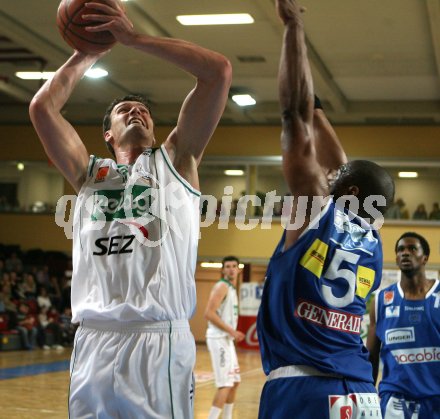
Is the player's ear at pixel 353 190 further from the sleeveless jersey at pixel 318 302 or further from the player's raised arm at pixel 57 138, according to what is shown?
the player's raised arm at pixel 57 138

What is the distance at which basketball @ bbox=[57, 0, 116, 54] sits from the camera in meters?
3.53

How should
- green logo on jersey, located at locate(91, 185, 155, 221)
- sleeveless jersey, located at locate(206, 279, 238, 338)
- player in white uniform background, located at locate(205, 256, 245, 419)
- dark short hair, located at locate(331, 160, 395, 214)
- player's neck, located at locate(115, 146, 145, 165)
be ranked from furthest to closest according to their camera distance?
sleeveless jersey, located at locate(206, 279, 238, 338)
player in white uniform background, located at locate(205, 256, 245, 419)
player's neck, located at locate(115, 146, 145, 165)
green logo on jersey, located at locate(91, 185, 155, 221)
dark short hair, located at locate(331, 160, 395, 214)

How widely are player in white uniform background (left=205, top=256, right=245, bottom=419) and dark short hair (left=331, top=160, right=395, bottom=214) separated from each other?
604cm

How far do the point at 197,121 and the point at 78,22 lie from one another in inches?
27.1

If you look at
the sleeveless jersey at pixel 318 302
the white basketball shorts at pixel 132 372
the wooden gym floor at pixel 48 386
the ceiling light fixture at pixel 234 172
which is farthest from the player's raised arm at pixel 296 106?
the ceiling light fixture at pixel 234 172

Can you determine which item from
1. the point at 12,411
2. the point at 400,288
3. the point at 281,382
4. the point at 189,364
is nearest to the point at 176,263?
the point at 189,364

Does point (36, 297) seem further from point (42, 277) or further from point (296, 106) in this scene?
point (296, 106)

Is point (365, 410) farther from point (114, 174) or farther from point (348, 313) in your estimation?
point (114, 174)

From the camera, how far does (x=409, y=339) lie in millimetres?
5508

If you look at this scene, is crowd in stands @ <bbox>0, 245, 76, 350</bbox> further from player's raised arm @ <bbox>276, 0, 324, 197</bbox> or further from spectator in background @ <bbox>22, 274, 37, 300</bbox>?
player's raised arm @ <bbox>276, 0, 324, 197</bbox>

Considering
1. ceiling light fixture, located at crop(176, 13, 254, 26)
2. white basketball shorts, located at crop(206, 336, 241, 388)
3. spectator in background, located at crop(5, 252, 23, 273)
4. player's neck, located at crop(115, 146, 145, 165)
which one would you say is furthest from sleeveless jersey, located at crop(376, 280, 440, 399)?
spectator in background, located at crop(5, 252, 23, 273)

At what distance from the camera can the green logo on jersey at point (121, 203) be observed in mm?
3367

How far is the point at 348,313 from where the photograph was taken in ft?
10.2

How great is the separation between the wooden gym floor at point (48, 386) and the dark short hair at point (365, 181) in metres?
6.38
